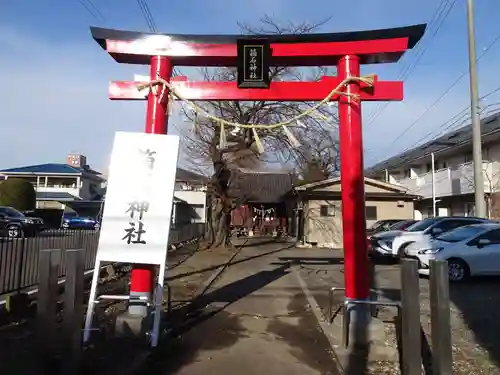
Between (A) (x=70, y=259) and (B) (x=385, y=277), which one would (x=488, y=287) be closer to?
(B) (x=385, y=277)

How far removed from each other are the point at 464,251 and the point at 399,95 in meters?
6.98

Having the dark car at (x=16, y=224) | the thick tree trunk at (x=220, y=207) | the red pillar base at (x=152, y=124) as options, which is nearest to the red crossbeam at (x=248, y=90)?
the red pillar base at (x=152, y=124)

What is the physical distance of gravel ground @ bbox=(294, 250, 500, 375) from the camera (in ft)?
18.7

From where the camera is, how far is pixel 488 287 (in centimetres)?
1151

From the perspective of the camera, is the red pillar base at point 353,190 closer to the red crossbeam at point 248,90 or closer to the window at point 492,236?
the red crossbeam at point 248,90

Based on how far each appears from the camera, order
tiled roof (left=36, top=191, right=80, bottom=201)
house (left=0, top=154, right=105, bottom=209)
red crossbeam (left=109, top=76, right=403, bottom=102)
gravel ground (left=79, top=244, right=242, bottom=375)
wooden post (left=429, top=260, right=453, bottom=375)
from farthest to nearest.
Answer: house (left=0, top=154, right=105, bottom=209)
tiled roof (left=36, top=191, right=80, bottom=201)
red crossbeam (left=109, top=76, right=403, bottom=102)
gravel ground (left=79, top=244, right=242, bottom=375)
wooden post (left=429, top=260, right=453, bottom=375)

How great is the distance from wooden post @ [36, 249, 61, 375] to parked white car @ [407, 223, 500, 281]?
10.2m

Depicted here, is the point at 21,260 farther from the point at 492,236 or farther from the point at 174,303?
the point at 492,236

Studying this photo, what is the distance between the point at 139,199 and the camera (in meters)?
6.61

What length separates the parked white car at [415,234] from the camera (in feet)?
51.1

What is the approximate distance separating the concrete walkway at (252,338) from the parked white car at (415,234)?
585cm

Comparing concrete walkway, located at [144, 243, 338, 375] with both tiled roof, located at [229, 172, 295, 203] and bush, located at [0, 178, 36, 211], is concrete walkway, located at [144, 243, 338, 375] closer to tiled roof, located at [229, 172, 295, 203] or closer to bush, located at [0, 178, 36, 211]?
tiled roof, located at [229, 172, 295, 203]

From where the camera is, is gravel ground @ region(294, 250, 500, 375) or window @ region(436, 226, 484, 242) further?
window @ region(436, 226, 484, 242)

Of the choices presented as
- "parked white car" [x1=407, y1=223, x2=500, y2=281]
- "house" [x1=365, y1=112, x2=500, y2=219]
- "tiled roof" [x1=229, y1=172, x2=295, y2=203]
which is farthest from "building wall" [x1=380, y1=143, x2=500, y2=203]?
"parked white car" [x1=407, y1=223, x2=500, y2=281]
